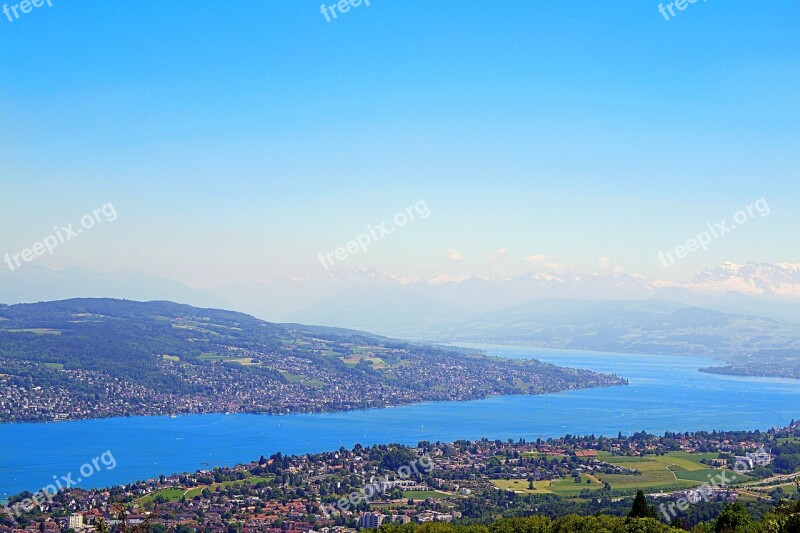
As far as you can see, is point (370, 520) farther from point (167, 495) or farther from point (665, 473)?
point (665, 473)

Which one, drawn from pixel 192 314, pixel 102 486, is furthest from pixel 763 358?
pixel 102 486

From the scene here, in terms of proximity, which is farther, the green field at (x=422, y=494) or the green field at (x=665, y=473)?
the green field at (x=665, y=473)

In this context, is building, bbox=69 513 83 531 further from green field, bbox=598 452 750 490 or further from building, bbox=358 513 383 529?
green field, bbox=598 452 750 490

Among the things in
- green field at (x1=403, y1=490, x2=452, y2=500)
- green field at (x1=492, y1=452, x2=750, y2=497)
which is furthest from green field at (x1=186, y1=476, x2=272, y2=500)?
green field at (x1=492, y1=452, x2=750, y2=497)

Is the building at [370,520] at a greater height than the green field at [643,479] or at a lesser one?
greater

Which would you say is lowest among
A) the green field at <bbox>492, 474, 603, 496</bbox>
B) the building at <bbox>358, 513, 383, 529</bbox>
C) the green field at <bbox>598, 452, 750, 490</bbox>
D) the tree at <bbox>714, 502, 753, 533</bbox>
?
the green field at <bbox>598, 452, 750, 490</bbox>

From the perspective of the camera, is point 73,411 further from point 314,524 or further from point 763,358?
point 763,358

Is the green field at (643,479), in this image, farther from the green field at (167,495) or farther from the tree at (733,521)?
the tree at (733,521)

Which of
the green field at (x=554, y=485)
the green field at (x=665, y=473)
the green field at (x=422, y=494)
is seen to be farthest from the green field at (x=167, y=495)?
the green field at (x=665, y=473)
